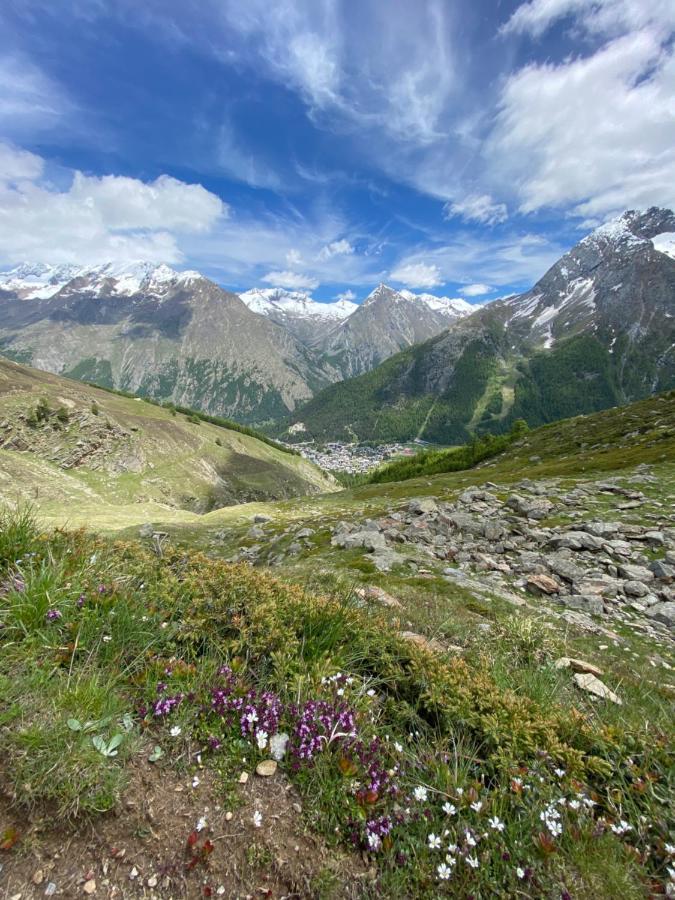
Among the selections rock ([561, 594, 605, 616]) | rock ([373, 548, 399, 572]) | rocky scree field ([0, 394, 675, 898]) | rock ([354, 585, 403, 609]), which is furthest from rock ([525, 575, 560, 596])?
rock ([354, 585, 403, 609])

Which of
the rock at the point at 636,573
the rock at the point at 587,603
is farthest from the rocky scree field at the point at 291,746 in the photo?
the rock at the point at 636,573

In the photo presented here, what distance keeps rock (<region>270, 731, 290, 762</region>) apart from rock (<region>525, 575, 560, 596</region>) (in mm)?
11859

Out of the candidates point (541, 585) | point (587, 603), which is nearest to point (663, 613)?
point (587, 603)

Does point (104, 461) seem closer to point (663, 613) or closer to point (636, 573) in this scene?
point (636, 573)

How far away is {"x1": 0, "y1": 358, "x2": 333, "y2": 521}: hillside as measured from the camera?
255 ft

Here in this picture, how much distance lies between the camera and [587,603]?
38.1ft

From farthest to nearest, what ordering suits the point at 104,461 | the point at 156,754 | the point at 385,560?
the point at 104,461 < the point at 385,560 < the point at 156,754

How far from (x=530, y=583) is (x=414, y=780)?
11367 mm

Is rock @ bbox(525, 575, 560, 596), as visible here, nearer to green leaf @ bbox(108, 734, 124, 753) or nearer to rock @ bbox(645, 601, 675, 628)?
rock @ bbox(645, 601, 675, 628)

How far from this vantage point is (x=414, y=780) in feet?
12.4

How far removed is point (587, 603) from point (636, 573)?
9.53 feet

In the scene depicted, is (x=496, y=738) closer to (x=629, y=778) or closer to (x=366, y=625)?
(x=629, y=778)

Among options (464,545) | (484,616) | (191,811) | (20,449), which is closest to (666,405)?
(464,545)

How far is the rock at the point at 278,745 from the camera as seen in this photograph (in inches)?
147
